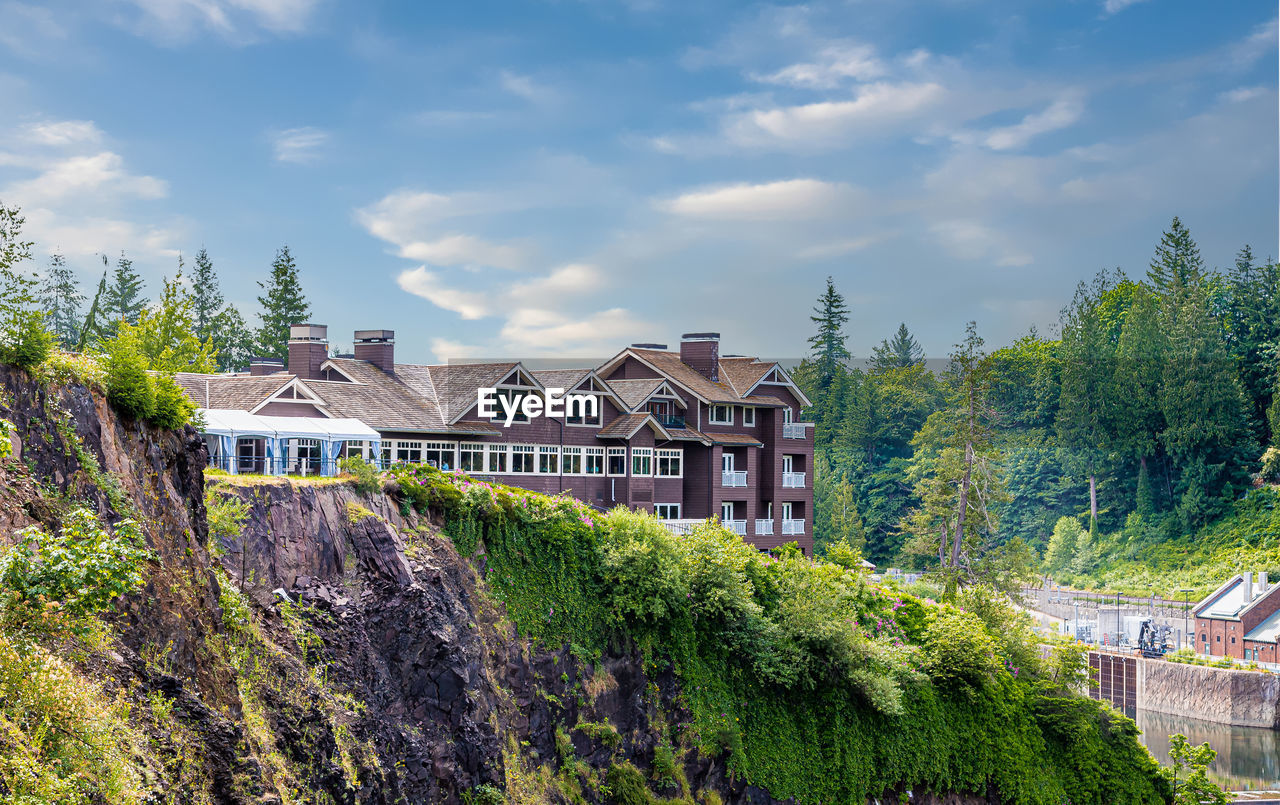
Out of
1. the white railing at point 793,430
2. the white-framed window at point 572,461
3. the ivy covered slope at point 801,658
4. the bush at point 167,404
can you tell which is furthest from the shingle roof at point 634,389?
the bush at point 167,404

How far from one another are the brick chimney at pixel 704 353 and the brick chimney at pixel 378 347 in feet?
51.2

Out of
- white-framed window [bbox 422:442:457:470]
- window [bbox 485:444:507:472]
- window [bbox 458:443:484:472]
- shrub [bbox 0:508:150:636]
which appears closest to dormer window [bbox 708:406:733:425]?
window [bbox 485:444:507:472]

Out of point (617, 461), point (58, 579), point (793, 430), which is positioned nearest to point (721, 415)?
point (793, 430)

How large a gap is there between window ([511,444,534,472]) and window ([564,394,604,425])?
2049 mm

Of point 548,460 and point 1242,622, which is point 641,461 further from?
point 1242,622

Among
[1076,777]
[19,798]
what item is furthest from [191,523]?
[1076,777]

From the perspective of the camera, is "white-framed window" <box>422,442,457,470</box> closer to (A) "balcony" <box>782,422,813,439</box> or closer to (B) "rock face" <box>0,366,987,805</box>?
(B) "rock face" <box>0,366,987,805</box>

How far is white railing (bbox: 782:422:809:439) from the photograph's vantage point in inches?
2283

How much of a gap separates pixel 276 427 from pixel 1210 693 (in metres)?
56.7

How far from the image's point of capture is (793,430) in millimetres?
58500

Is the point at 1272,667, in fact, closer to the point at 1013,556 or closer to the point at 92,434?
the point at 1013,556

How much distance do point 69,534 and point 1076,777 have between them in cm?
3368

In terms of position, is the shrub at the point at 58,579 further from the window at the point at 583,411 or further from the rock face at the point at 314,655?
the window at the point at 583,411

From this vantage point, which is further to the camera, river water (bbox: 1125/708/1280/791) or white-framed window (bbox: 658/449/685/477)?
river water (bbox: 1125/708/1280/791)
